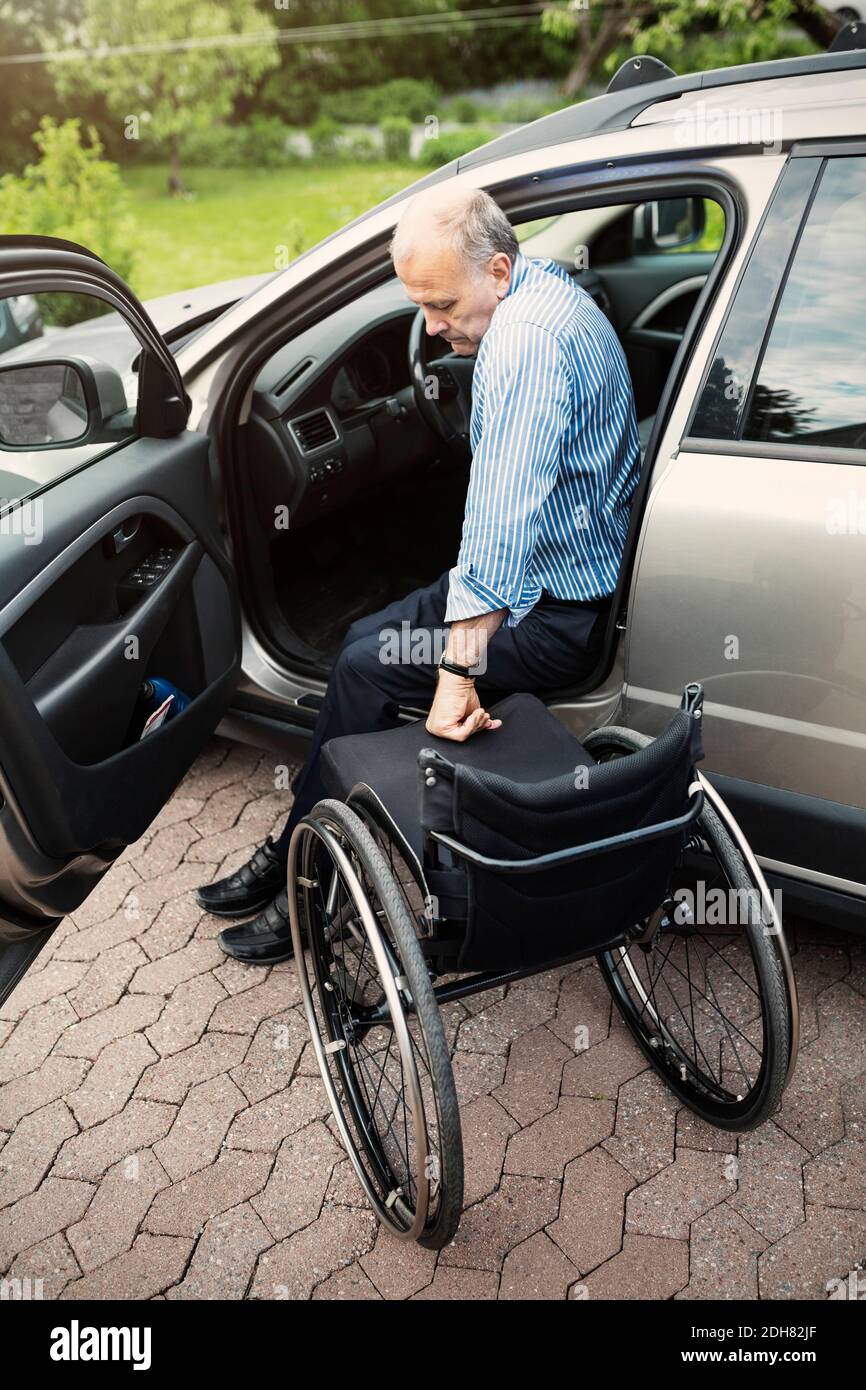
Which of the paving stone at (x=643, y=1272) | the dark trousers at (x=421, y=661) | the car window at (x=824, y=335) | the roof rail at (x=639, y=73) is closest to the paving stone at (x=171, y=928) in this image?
the dark trousers at (x=421, y=661)

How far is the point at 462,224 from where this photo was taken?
7.27 ft

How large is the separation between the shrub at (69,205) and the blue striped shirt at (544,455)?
7.28 meters

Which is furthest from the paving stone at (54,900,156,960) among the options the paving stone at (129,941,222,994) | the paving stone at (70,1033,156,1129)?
the paving stone at (70,1033,156,1129)

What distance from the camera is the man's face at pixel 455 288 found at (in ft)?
7.36

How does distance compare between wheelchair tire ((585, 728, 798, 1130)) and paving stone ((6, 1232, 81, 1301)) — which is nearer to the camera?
wheelchair tire ((585, 728, 798, 1130))

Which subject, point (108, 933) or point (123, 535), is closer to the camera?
point (123, 535)

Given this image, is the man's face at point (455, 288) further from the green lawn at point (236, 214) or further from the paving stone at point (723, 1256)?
the green lawn at point (236, 214)

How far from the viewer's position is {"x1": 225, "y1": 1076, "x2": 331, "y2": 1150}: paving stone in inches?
94.2

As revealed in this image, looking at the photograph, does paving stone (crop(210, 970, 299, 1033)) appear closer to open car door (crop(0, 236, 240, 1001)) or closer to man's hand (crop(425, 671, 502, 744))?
open car door (crop(0, 236, 240, 1001))

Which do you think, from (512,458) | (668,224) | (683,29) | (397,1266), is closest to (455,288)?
(512,458)

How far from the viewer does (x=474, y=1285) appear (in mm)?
2107

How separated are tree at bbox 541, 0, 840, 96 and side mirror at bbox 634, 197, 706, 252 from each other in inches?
78.3

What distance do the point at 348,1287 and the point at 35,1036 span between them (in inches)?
40.5

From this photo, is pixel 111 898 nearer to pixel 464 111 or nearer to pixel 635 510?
pixel 635 510
